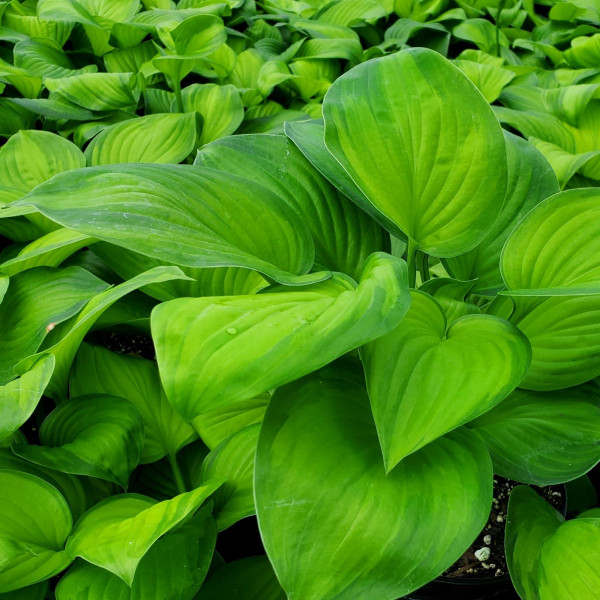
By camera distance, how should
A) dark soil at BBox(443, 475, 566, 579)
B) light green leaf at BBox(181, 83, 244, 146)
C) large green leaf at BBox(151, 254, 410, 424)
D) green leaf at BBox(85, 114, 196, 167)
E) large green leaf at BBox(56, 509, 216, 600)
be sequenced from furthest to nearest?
light green leaf at BBox(181, 83, 244, 146) < green leaf at BBox(85, 114, 196, 167) < dark soil at BBox(443, 475, 566, 579) < large green leaf at BBox(56, 509, 216, 600) < large green leaf at BBox(151, 254, 410, 424)

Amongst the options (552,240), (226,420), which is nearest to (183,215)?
(226,420)

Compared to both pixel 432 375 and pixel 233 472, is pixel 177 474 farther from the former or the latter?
pixel 432 375

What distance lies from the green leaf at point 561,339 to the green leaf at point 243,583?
13.1 inches

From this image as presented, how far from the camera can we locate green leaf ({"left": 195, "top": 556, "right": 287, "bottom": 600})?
0.67m

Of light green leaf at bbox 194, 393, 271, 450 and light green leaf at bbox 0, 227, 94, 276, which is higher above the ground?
light green leaf at bbox 0, 227, 94, 276

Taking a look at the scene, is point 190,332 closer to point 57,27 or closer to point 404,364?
point 404,364

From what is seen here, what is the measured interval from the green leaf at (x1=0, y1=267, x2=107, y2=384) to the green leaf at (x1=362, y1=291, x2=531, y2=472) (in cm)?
38

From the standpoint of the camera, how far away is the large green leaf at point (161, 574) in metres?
0.57

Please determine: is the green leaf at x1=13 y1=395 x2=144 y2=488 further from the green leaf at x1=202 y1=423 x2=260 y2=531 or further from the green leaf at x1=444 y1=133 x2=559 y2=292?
the green leaf at x1=444 y1=133 x2=559 y2=292

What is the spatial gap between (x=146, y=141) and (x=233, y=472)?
668 millimetres

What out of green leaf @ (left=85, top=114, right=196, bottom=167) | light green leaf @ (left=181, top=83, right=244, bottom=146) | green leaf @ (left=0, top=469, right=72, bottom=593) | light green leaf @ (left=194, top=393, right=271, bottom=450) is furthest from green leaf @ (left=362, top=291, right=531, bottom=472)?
light green leaf @ (left=181, top=83, right=244, bottom=146)

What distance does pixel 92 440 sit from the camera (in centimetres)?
67

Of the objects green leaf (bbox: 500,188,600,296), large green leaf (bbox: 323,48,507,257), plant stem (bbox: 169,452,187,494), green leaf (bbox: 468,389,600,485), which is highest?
large green leaf (bbox: 323,48,507,257)

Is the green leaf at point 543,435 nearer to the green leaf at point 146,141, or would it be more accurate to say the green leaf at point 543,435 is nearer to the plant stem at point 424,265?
the plant stem at point 424,265
